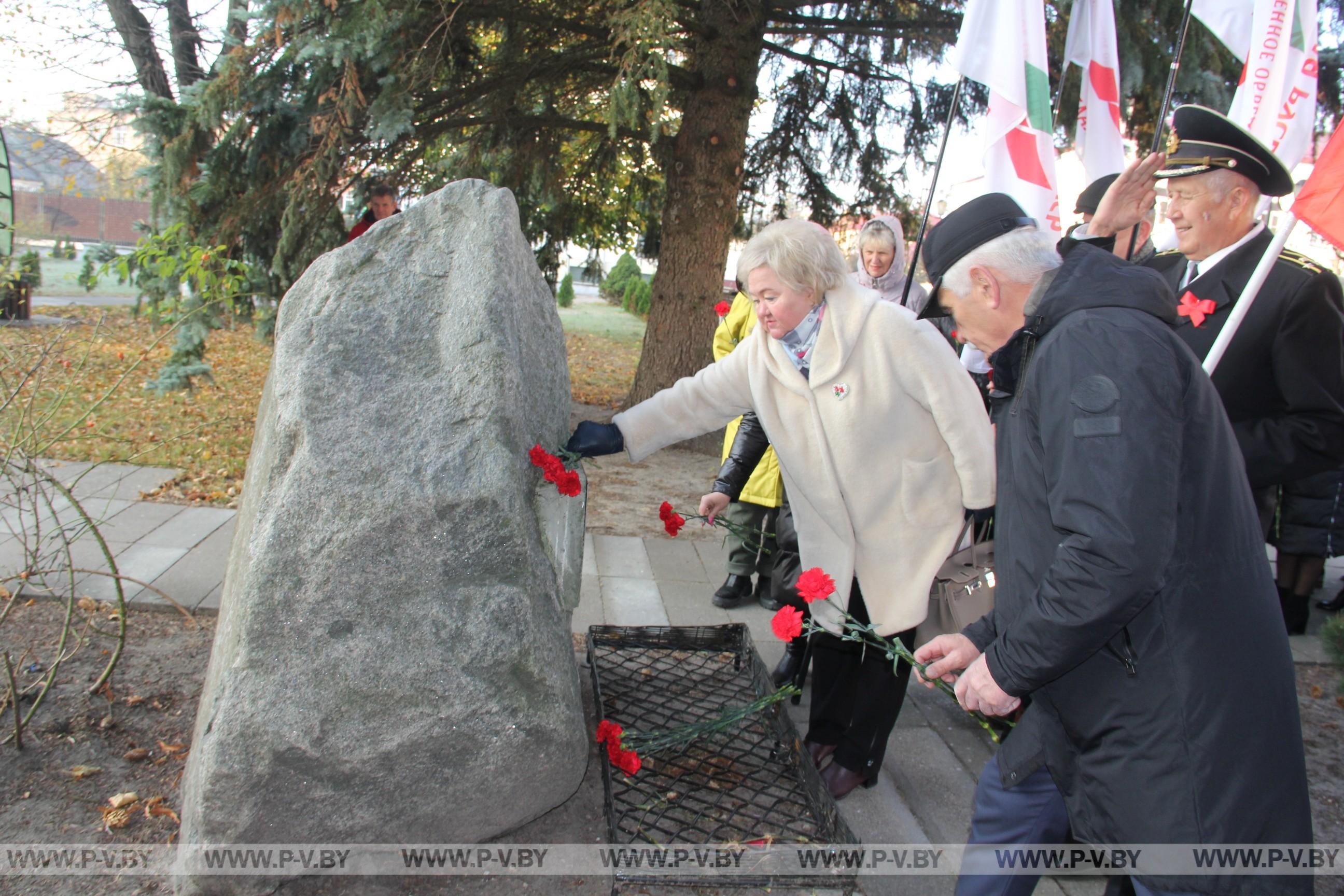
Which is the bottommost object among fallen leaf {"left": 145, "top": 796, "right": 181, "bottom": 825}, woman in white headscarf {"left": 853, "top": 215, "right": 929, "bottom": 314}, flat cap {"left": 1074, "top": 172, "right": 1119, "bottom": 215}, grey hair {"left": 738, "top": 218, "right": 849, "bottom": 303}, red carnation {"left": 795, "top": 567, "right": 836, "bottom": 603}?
fallen leaf {"left": 145, "top": 796, "right": 181, "bottom": 825}

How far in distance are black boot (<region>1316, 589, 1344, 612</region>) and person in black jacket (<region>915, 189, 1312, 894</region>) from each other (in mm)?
4005

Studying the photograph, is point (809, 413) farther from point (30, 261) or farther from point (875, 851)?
point (30, 261)

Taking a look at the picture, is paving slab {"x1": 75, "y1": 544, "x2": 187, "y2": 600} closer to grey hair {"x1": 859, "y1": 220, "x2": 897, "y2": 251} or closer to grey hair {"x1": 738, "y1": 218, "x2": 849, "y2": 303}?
grey hair {"x1": 738, "y1": 218, "x2": 849, "y2": 303}

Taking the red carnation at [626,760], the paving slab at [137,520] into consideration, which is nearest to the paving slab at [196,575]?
the paving slab at [137,520]

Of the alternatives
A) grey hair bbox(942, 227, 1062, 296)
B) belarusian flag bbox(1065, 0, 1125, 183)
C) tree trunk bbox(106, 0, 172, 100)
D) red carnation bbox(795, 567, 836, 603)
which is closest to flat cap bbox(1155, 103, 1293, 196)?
grey hair bbox(942, 227, 1062, 296)

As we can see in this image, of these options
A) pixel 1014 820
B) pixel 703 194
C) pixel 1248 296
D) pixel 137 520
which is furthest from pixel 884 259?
pixel 137 520

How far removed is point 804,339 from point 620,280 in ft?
75.5

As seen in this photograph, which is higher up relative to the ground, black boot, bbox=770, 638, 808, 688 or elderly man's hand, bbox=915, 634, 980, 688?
elderly man's hand, bbox=915, 634, 980, 688

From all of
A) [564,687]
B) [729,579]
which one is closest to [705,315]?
[729,579]

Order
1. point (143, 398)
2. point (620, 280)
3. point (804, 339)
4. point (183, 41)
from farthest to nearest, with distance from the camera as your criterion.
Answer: point (620, 280)
point (183, 41)
point (143, 398)
point (804, 339)

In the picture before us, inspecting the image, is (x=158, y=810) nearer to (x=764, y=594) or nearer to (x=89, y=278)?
(x=764, y=594)

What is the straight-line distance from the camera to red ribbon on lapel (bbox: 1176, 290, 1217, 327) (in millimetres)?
3158

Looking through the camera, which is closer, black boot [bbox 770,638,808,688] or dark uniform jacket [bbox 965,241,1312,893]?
dark uniform jacket [bbox 965,241,1312,893]

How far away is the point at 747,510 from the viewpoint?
411cm
